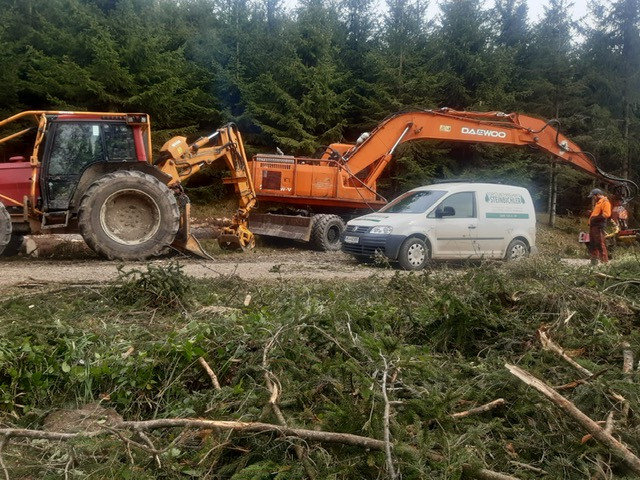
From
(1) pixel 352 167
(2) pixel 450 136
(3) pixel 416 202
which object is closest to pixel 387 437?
(3) pixel 416 202

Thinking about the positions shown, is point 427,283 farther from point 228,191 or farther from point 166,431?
point 228,191

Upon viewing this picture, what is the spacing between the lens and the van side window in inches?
501

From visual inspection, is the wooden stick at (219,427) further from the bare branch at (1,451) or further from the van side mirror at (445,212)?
the van side mirror at (445,212)

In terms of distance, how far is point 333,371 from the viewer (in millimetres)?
3826

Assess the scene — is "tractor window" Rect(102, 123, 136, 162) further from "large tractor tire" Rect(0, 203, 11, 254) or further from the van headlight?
the van headlight

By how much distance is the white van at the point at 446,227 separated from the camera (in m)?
12.2

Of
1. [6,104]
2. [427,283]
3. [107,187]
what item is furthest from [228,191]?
[427,283]

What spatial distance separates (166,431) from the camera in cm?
338

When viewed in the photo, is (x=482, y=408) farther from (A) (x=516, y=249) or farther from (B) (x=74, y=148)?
(A) (x=516, y=249)

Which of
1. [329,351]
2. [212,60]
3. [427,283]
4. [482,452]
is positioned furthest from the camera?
→ [212,60]

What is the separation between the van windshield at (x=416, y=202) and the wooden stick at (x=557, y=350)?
329 inches

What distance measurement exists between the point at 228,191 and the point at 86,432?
66.3ft

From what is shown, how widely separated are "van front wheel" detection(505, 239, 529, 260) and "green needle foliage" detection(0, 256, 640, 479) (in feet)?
24.1

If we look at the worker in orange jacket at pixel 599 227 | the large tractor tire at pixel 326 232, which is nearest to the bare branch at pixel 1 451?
the large tractor tire at pixel 326 232
